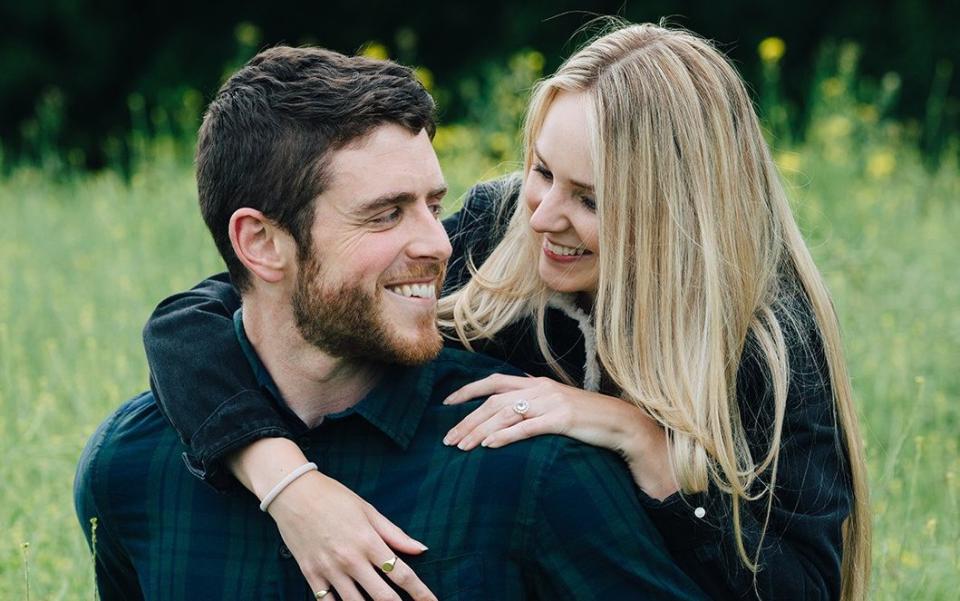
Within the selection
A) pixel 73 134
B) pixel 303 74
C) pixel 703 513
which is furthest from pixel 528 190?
pixel 73 134

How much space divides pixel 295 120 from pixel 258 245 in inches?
11.3

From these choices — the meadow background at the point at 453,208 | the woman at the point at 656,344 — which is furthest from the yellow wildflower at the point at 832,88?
the woman at the point at 656,344

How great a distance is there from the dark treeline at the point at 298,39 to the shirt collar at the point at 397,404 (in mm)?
8292

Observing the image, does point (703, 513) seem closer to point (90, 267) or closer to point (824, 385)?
point (824, 385)

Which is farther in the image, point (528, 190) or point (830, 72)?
point (830, 72)

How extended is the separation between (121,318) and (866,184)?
430 cm

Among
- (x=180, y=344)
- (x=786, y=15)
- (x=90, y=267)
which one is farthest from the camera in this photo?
(x=786, y=15)

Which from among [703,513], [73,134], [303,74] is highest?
[303,74]

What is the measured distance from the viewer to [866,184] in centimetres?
769

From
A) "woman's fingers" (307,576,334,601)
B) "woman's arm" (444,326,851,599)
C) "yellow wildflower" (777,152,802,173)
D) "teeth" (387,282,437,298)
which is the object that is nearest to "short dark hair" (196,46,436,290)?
"teeth" (387,282,437,298)

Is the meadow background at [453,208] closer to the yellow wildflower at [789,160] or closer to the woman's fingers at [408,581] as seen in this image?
the yellow wildflower at [789,160]

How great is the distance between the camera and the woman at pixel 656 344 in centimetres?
273

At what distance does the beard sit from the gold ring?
1.36 feet

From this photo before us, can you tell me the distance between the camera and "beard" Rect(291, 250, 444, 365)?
2.73m
